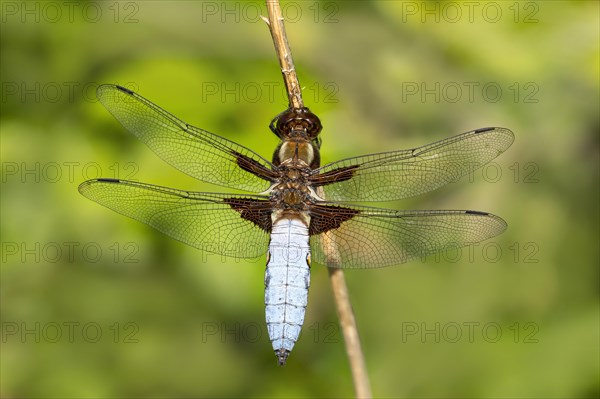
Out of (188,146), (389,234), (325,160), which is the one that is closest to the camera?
(389,234)

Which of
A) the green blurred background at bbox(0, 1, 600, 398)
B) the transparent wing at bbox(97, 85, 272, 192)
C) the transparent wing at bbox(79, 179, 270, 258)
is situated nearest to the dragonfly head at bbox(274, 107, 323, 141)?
the transparent wing at bbox(97, 85, 272, 192)

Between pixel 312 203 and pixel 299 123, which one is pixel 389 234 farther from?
pixel 299 123

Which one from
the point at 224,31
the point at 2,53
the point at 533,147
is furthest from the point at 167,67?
the point at 533,147

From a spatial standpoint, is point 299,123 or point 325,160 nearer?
point 299,123

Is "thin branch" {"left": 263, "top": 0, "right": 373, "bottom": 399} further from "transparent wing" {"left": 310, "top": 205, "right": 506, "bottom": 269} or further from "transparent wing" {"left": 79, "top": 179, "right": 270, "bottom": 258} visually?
"transparent wing" {"left": 79, "top": 179, "right": 270, "bottom": 258}

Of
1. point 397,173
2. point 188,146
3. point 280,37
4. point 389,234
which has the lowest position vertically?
point 389,234

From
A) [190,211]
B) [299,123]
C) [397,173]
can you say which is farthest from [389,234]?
[190,211]
